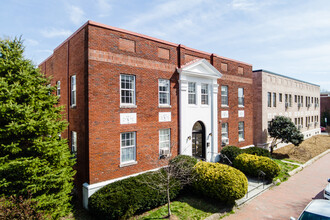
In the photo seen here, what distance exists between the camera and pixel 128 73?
440 inches

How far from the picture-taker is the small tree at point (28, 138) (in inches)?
283

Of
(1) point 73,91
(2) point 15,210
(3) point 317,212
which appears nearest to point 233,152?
(3) point 317,212

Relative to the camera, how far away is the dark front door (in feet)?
49.7

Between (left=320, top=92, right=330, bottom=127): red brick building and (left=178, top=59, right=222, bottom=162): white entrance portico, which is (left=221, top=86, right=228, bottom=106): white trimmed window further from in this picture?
(left=320, top=92, right=330, bottom=127): red brick building

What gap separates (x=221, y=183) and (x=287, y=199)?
4.58 metres

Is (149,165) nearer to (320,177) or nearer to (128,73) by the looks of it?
(128,73)

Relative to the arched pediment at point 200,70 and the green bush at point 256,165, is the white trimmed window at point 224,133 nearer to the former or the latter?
the green bush at point 256,165

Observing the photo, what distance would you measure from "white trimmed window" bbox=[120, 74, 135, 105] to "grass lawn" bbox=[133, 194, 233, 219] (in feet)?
19.1

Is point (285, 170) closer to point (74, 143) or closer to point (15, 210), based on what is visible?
point (74, 143)

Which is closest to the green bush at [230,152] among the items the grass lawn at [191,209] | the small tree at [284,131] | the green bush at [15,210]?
the grass lawn at [191,209]

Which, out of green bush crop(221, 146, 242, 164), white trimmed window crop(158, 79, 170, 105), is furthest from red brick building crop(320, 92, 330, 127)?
white trimmed window crop(158, 79, 170, 105)

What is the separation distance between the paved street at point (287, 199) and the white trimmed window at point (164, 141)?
5.12 metres

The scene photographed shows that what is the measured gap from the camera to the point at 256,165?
1318 cm

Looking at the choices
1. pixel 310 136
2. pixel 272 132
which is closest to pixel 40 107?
pixel 272 132
